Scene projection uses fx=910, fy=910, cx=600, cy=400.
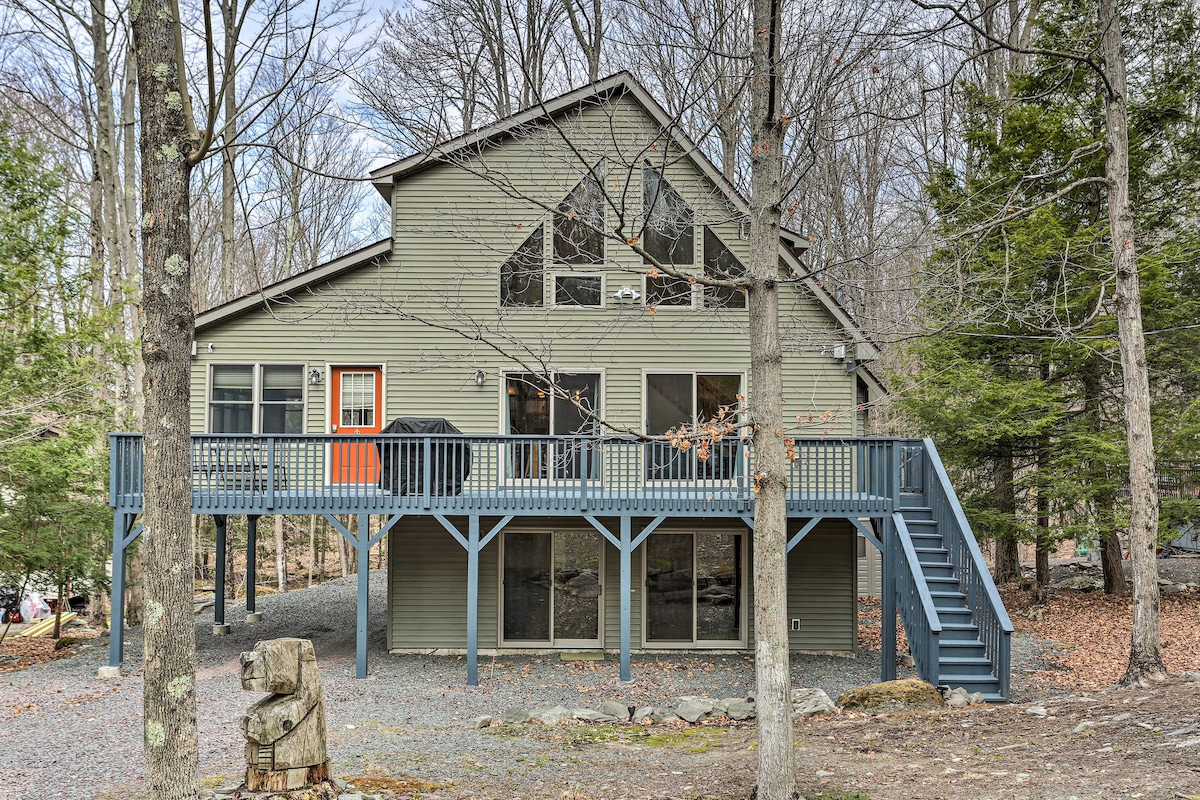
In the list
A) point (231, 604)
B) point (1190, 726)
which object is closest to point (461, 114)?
point (231, 604)

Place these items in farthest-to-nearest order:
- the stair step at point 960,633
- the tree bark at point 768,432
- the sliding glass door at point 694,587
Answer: the sliding glass door at point 694,587 → the stair step at point 960,633 → the tree bark at point 768,432

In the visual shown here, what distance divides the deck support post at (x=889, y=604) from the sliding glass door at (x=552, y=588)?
4.52 metres

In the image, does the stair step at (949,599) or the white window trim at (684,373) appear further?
the white window trim at (684,373)

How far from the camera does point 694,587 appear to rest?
48.6 feet

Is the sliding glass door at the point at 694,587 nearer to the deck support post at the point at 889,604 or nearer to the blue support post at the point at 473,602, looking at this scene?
the deck support post at the point at 889,604

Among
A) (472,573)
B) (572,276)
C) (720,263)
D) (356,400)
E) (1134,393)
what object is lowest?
(472,573)

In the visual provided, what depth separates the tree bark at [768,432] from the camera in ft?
22.8

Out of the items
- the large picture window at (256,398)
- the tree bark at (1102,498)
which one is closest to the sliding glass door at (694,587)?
the large picture window at (256,398)

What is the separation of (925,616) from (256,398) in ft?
34.2

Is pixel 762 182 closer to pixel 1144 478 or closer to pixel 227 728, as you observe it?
pixel 1144 478

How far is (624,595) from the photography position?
1305 cm

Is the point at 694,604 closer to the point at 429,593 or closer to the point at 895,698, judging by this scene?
the point at 429,593

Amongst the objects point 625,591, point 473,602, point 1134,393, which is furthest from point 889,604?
point 473,602

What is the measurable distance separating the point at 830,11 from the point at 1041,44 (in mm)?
9826
